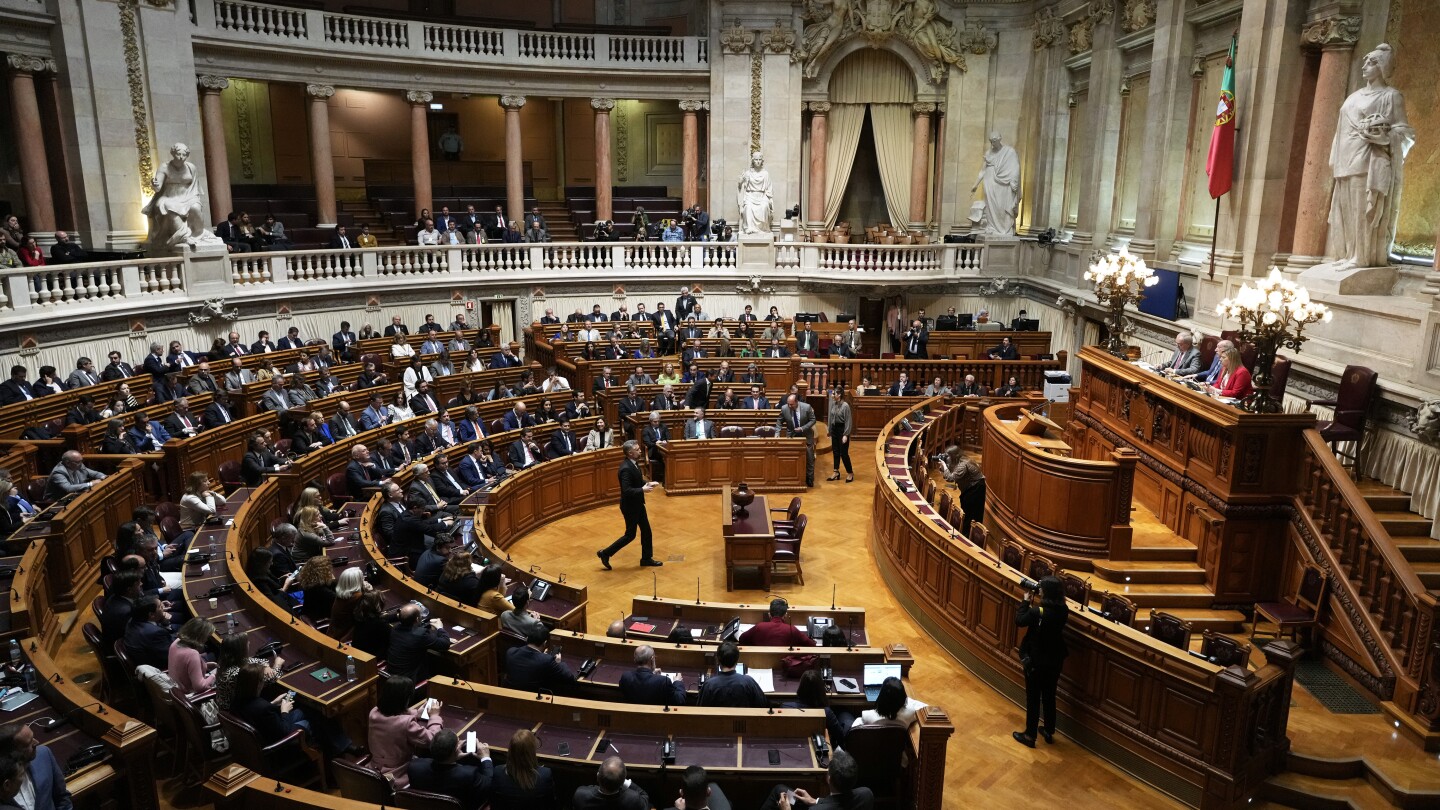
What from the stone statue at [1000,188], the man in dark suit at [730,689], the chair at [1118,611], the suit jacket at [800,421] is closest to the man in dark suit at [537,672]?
the man in dark suit at [730,689]

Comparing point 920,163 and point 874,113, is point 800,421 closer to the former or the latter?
point 920,163

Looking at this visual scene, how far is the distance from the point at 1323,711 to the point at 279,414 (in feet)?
40.1

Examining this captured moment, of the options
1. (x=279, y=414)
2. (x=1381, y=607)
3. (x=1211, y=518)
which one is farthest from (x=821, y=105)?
(x=1381, y=607)

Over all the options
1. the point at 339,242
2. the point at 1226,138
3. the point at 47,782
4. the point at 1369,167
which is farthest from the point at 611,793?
the point at 339,242

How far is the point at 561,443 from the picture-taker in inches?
533

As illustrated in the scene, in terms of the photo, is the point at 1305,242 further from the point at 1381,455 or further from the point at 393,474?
the point at 393,474

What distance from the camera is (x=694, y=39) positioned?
2306 centimetres

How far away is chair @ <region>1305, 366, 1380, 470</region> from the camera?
→ 379 inches

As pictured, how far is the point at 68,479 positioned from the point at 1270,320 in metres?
12.0

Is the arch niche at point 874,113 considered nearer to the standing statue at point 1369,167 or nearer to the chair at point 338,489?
the standing statue at point 1369,167

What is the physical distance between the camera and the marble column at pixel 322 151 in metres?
20.7

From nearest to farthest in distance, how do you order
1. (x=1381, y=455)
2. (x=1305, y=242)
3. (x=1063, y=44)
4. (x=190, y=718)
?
1. (x=190, y=718)
2. (x=1381, y=455)
3. (x=1305, y=242)
4. (x=1063, y=44)

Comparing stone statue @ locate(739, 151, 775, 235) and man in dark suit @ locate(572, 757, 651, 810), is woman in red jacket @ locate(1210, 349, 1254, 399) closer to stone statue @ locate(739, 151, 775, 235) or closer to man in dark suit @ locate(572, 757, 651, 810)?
man in dark suit @ locate(572, 757, 651, 810)

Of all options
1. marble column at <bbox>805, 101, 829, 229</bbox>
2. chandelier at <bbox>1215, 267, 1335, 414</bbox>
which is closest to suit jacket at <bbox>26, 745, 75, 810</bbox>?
chandelier at <bbox>1215, 267, 1335, 414</bbox>
